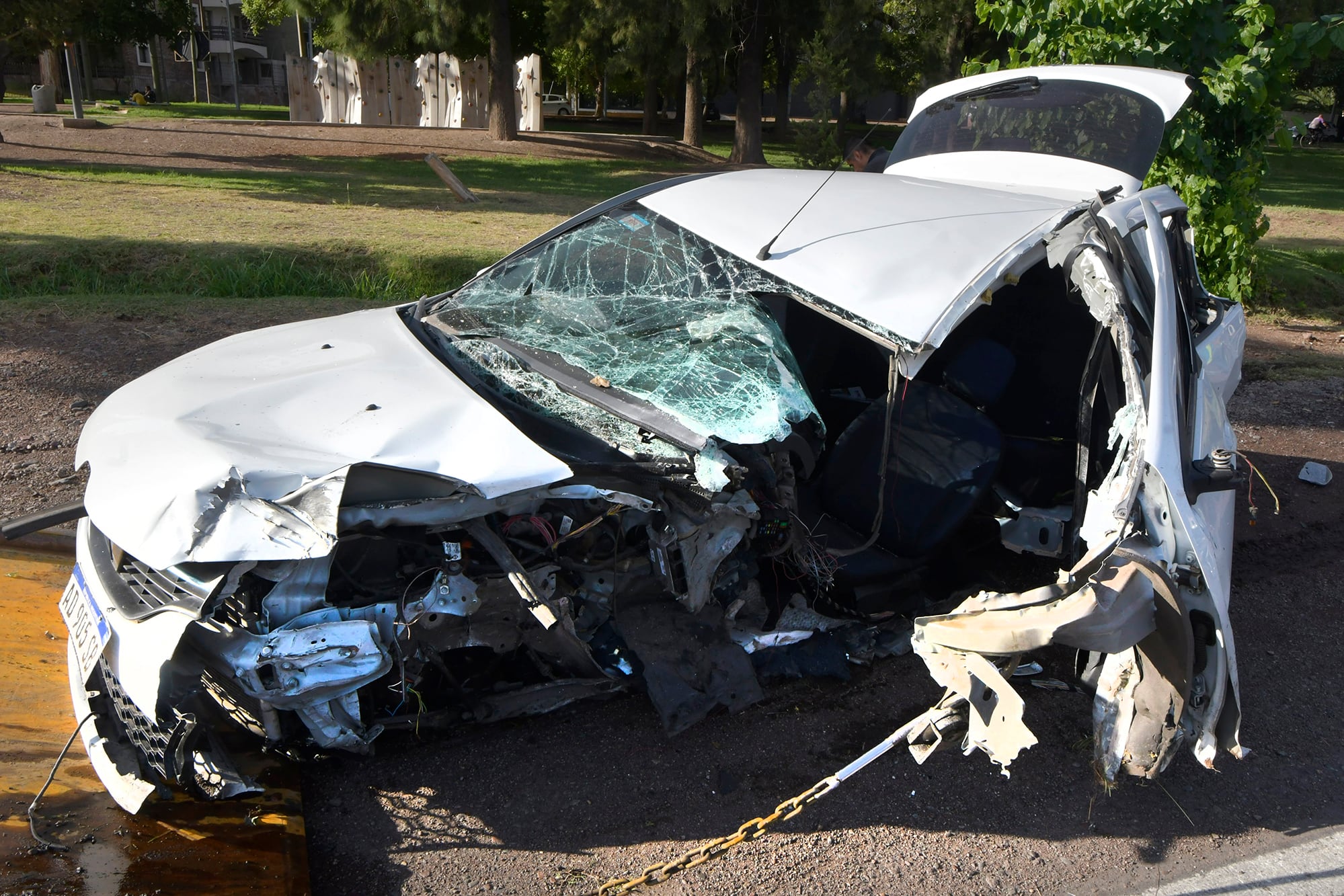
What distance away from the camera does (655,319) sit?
3.72 m

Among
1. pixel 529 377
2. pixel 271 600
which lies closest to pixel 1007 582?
pixel 529 377

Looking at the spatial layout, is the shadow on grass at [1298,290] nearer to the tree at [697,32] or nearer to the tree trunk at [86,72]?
the tree at [697,32]

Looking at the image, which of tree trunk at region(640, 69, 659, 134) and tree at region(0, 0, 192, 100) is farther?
tree trunk at region(640, 69, 659, 134)

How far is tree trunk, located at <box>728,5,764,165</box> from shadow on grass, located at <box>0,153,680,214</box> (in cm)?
167

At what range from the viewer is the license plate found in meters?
2.66

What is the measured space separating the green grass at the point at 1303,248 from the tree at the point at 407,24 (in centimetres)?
1373

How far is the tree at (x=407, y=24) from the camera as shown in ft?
58.7

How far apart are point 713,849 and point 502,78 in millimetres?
19723

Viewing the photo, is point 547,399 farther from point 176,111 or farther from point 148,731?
point 176,111

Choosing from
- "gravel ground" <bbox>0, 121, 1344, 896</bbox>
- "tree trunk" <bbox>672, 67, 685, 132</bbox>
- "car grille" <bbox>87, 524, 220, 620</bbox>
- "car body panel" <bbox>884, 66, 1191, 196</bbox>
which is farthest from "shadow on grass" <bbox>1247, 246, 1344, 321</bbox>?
"tree trunk" <bbox>672, 67, 685, 132</bbox>

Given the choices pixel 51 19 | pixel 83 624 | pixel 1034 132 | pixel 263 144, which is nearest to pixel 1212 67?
pixel 1034 132

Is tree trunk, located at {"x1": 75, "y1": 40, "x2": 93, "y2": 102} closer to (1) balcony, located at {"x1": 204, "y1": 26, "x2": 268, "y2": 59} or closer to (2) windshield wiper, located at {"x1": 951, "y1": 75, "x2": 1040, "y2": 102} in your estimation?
(1) balcony, located at {"x1": 204, "y1": 26, "x2": 268, "y2": 59}

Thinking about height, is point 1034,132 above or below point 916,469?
above

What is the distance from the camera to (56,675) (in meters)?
3.41
